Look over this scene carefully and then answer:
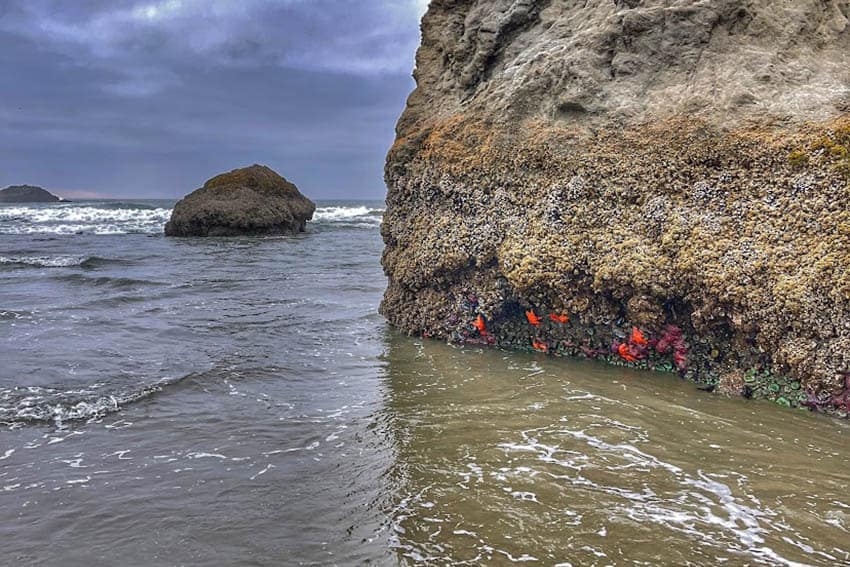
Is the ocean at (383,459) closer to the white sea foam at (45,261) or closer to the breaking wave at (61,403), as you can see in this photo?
the breaking wave at (61,403)

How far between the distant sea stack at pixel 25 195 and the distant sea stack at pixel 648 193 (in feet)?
294

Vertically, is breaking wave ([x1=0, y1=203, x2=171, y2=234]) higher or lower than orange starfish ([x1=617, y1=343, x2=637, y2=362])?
higher

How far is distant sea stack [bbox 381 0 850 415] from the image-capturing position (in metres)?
4.62

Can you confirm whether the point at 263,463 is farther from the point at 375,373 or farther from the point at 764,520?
the point at 764,520

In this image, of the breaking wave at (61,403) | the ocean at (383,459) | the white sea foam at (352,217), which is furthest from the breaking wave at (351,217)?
the breaking wave at (61,403)

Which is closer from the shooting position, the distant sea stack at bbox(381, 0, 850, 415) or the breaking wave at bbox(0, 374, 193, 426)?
the distant sea stack at bbox(381, 0, 850, 415)

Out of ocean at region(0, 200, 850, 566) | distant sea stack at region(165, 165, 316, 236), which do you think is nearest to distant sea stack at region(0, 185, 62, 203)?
distant sea stack at region(165, 165, 316, 236)

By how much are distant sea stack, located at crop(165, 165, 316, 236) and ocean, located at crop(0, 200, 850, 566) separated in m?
16.8

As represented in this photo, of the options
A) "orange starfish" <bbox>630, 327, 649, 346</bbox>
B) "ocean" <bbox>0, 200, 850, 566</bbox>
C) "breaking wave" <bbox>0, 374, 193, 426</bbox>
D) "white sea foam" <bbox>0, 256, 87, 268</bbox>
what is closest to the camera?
"ocean" <bbox>0, 200, 850, 566</bbox>

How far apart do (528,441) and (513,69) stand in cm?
393

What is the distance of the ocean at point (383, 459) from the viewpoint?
294 cm

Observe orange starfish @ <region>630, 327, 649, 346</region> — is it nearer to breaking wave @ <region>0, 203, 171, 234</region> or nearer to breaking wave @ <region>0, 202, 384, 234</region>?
breaking wave @ <region>0, 202, 384, 234</region>

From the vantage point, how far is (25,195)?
84.1 m

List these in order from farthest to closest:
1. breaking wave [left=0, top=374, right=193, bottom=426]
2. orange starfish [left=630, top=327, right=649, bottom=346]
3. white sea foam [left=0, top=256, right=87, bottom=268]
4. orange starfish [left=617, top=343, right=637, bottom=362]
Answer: white sea foam [left=0, top=256, right=87, bottom=268]
orange starfish [left=617, top=343, right=637, bottom=362]
orange starfish [left=630, top=327, right=649, bottom=346]
breaking wave [left=0, top=374, right=193, bottom=426]
